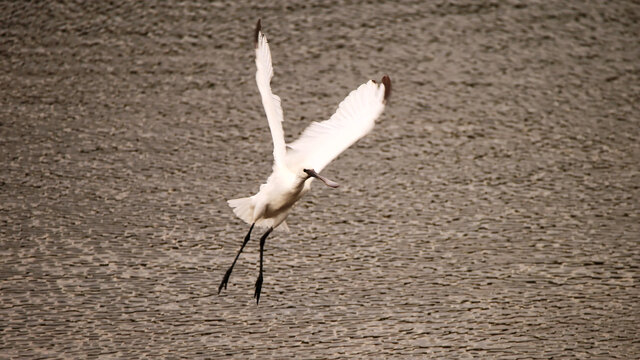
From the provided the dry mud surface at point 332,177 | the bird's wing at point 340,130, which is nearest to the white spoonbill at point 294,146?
the bird's wing at point 340,130

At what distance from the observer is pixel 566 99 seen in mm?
4320

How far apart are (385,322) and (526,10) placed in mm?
2202

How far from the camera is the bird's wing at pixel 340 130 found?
2.97 m

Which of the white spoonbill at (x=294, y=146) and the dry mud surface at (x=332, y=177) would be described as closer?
the white spoonbill at (x=294, y=146)

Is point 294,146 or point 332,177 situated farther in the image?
point 332,177

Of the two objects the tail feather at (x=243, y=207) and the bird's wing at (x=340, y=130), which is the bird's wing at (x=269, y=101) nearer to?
the bird's wing at (x=340, y=130)

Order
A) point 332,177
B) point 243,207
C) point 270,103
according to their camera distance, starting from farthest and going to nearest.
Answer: point 332,177, point 243,207, point 270,103

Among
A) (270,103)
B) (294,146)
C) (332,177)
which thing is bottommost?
(332,177)

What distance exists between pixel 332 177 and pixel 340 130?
0.79 metres

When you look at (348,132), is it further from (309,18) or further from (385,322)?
(309,18)

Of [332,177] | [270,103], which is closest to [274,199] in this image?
[270,103]

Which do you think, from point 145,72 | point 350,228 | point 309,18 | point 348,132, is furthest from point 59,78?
point 348,132

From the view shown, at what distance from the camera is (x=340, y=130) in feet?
10.0

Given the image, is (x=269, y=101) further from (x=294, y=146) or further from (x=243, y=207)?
(x=243, y=207)
